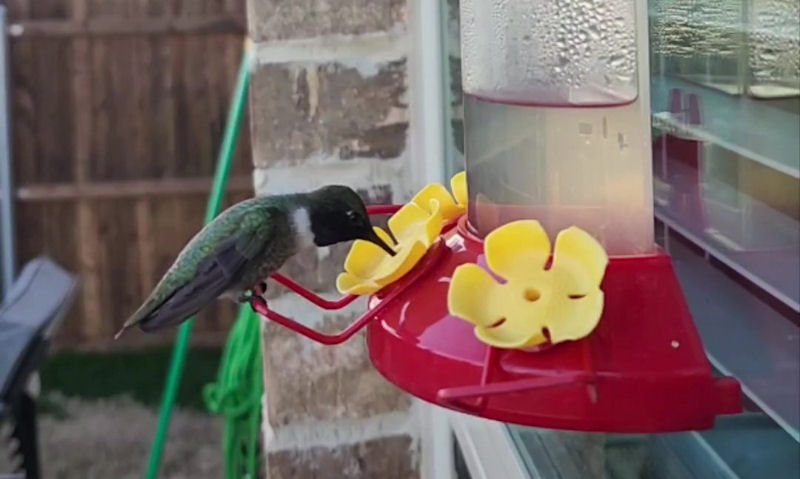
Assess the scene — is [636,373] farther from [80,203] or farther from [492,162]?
[80,203]

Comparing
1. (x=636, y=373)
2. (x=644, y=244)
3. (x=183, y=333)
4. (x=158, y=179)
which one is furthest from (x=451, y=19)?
(x=158, y=179)

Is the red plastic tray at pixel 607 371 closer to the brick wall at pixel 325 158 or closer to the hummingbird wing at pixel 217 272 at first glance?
the hummingbird wing at pixel 217 272

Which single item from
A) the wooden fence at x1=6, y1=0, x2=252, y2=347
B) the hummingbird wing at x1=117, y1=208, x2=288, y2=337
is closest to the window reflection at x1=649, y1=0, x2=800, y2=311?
the hummingbird wing at x1=117, y1=208, x2=288, y2=337

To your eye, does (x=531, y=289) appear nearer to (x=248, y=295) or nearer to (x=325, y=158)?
(x=248, y=295)

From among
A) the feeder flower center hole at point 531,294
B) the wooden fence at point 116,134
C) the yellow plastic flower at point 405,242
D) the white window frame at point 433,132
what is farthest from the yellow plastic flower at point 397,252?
the wooden fence at point 116,134

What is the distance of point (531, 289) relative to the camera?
0.56 meters

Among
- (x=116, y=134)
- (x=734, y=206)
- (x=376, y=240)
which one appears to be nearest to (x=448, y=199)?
(x=376, y=240)

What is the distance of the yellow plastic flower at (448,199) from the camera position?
755 mm

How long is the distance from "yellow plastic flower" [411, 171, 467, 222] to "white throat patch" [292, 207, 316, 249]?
0.07 metres

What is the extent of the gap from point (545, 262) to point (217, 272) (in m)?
0.22

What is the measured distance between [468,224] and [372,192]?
0.60m

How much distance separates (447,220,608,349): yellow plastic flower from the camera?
54 centimetres

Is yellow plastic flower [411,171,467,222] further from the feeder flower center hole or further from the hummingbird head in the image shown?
the feeder flower center hole

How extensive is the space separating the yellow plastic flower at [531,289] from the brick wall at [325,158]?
715mm
